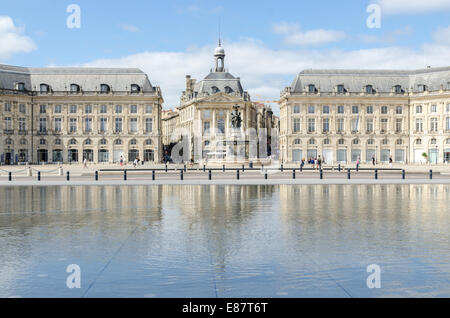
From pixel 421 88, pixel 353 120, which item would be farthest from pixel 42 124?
pixel 421 88

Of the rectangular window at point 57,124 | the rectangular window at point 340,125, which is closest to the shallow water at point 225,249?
the rectangular window at point 57,124

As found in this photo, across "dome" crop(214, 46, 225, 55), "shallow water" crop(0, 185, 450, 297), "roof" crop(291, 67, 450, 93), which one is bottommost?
"shallow water" crop(0, 185, 450, 297)

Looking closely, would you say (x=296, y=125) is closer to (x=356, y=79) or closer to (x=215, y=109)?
(x=356, y=79)

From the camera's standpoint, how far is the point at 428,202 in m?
23.4

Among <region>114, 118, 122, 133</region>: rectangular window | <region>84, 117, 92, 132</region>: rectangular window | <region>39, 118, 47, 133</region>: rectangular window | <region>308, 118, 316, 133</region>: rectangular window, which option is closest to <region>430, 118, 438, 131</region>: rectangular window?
<region>308, 118, 316, 133</region>: rectangular window

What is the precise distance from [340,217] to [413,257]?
21.4ft

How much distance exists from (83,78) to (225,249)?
98.9 meters

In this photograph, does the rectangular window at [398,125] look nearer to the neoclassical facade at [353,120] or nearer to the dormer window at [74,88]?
the neoclassical facade at [353,120]

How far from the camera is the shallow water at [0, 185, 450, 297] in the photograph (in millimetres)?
8992

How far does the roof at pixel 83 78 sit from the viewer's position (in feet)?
341

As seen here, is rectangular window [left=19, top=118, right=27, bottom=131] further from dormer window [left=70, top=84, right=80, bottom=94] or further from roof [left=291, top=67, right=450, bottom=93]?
roof [left=291, top=67, right=450, bottom=93]

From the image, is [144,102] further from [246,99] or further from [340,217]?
[340,217]

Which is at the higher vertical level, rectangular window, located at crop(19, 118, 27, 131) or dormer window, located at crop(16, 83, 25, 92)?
dormer window, located at crop(16, 83, 25, 92)
